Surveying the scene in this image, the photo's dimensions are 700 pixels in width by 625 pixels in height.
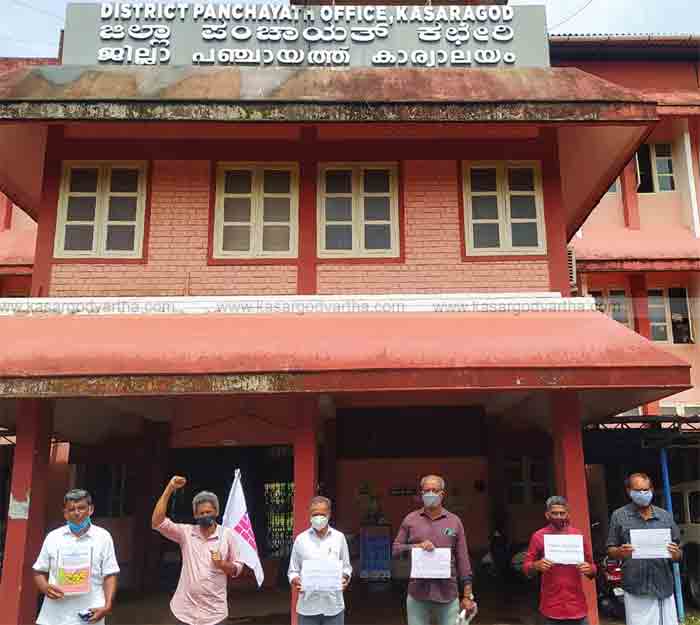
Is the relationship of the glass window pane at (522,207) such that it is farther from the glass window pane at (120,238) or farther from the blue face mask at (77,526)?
the blue face mask at (77,526)

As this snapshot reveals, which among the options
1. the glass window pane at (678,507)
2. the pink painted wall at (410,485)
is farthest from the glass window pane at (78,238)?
the glass window pane at (678,507)

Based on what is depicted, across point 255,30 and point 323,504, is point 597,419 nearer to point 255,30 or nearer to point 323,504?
point 323,504

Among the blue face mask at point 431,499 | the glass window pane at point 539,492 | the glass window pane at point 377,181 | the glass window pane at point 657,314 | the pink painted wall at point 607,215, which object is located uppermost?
the pink painted wall at point 607,215

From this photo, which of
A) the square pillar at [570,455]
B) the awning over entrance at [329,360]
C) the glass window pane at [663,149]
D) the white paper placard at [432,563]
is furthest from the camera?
the glass window pane at [663,149]

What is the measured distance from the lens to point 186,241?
9953mm

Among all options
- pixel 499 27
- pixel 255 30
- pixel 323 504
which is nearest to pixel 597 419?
pixel 499 27

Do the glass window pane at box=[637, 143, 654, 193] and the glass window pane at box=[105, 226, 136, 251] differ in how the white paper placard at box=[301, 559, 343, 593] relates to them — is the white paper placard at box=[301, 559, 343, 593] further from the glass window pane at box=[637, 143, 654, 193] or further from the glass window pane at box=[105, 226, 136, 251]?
the glass window pane at box=[637, 143, 654, 193]

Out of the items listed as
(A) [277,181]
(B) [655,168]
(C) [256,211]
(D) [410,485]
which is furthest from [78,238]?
(B) [655,168]

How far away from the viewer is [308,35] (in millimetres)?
10727

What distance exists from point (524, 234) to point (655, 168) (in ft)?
29.8

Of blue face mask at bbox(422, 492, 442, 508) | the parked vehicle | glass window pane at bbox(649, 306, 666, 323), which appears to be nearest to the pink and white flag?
blue face mask at bbox(422, 492, 442, 508)

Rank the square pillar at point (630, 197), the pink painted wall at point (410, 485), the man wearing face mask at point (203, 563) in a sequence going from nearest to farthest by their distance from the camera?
the man wearing face mask at point (203, 563)
the pink painted wall at point (410, 485)
the square pillar at point (630, 197)

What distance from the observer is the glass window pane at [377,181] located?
10242 mm

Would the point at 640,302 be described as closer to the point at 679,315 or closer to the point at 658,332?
the point at 658,332
